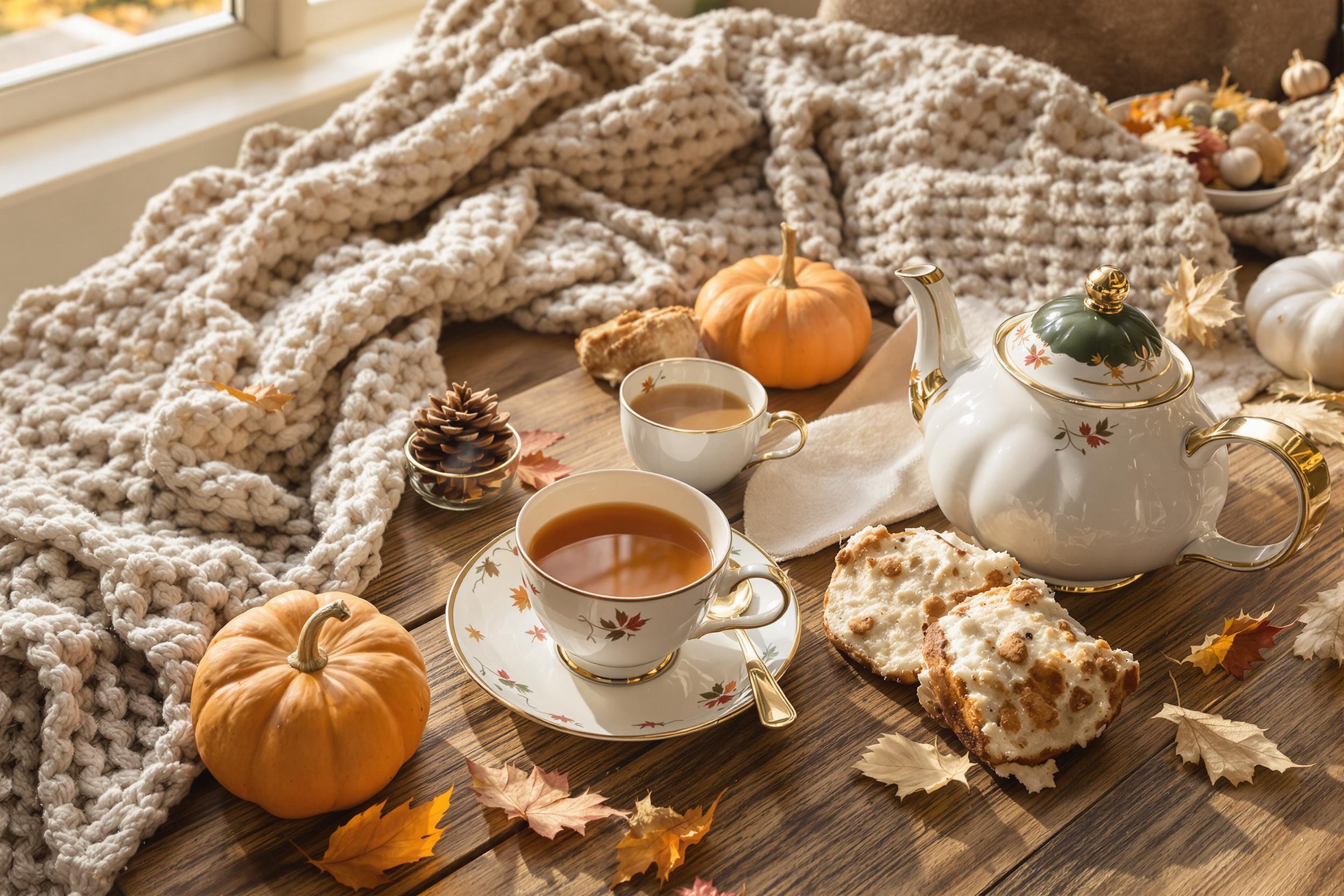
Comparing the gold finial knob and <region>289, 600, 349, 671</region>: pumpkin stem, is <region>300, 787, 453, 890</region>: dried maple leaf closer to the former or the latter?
<region>289, 600, 349, 671</region>: pumpkin stem

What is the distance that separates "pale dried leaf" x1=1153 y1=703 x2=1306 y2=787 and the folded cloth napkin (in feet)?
0.97

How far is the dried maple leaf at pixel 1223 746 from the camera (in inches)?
30.5

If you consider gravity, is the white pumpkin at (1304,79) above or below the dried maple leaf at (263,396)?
above

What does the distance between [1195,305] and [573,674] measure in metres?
0.86

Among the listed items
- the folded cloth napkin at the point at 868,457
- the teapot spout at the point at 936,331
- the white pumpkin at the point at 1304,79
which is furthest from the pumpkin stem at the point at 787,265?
the white pumpkin at the point at 1304,79

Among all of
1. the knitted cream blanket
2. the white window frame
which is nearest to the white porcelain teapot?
the knitted cream blanket

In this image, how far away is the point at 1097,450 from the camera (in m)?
0.84

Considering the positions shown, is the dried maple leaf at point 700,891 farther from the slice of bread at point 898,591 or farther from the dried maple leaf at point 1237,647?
the dried maple leaf at point 1237,647

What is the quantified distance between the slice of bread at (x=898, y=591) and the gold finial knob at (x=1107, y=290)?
22 cm

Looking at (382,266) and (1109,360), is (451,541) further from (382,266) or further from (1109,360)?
(1109,360)

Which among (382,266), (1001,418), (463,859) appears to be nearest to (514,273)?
(382,266)

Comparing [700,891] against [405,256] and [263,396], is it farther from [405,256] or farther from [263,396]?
[405,256]

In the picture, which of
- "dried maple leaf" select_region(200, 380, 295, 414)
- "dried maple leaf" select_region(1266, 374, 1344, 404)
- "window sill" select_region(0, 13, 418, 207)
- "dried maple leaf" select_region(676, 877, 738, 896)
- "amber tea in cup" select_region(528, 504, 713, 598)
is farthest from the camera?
"window sill" select_region(0, 13, 418, 207)

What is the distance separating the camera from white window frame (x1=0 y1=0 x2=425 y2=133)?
1.67m
